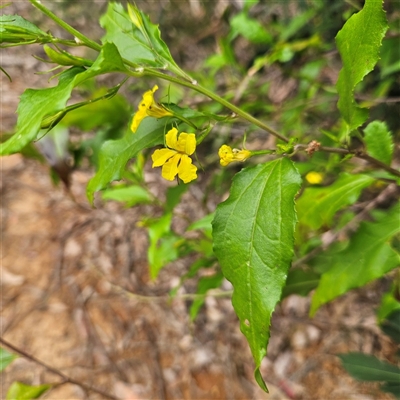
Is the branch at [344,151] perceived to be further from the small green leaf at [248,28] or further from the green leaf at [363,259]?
the small green leaf at [248,28]

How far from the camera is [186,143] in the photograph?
71cm

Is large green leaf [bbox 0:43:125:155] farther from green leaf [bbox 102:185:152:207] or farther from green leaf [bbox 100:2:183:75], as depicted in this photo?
green leaf [bbox 102:185:152:207]

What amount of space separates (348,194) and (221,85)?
6.32 ft

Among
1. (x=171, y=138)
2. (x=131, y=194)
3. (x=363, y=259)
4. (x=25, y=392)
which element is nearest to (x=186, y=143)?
(x=171, y=138)

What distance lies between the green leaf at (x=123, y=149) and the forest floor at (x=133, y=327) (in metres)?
0.90

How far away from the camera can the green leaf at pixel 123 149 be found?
781 mm

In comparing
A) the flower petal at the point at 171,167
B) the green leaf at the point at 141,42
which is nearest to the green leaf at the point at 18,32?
the green leaf at the point at 141,42

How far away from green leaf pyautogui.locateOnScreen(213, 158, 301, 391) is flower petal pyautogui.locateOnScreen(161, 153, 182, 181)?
11 cm

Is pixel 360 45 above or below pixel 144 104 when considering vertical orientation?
above

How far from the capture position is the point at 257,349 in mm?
670

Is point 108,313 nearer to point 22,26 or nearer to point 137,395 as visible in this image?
point 137,395

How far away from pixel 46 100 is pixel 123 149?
0.22 metres

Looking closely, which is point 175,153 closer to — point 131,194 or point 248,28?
point 131,194

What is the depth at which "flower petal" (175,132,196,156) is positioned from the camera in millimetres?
702
